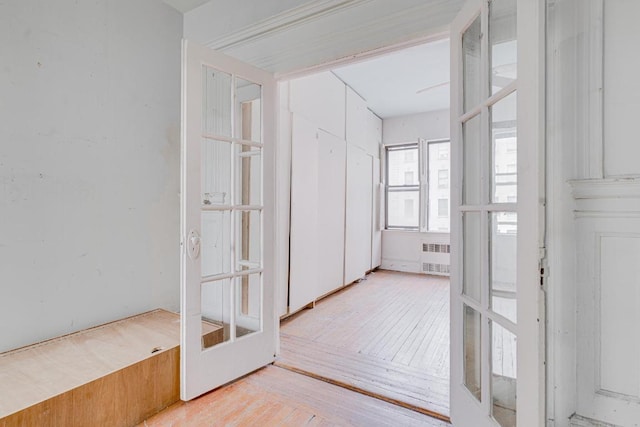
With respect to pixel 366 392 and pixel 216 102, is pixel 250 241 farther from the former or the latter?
pixel 366 392

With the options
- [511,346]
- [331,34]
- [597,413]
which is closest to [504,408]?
[511,346]

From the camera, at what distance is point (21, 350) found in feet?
5.54

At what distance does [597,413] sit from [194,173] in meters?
2.16

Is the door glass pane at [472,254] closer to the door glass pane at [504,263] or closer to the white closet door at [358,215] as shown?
the door glass pane at [504,263]

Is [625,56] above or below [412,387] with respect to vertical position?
above

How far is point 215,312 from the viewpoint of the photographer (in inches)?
77.7

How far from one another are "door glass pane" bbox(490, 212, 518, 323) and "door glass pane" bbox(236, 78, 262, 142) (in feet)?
5.08

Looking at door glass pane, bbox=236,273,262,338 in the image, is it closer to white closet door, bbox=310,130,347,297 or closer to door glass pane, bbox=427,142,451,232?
white closet door, bbox=310,130,347,297

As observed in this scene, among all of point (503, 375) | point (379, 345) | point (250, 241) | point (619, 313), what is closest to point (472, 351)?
point (503, 375)

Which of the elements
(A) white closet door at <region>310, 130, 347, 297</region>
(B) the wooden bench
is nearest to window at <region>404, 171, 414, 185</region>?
(A) white closet door at <region>310, 130, 347, 297</region>

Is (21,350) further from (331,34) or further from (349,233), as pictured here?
(349,233)

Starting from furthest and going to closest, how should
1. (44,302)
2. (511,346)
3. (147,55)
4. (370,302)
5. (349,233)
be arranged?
(349,233) < (370,302) < (147,55) < (44,302) < (511,346)

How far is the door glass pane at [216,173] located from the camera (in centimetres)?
186

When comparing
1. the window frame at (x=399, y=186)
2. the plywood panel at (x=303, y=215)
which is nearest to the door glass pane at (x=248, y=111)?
the plywood panel at (x=303, y=215)
